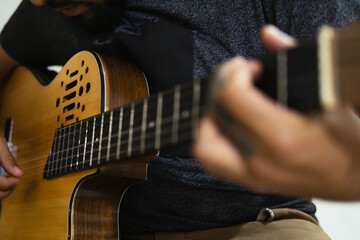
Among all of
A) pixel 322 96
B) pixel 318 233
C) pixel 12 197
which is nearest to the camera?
pixel 322 96

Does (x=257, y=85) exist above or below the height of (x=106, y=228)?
above

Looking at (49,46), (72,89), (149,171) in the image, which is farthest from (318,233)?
(49,46)

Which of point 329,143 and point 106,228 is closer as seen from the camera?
point 329,143

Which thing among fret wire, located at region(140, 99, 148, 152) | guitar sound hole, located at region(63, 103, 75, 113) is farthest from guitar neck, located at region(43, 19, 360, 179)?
guitar sound hole, located at region(63, 103, 75, 113)

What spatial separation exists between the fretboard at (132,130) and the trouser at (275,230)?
0.98 ft

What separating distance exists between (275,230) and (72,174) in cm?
41

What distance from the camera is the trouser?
71 centimetres

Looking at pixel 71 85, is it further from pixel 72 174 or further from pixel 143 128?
pixel 143 128

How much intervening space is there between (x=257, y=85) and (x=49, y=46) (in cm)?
87

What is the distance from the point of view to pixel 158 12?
0.78 meters

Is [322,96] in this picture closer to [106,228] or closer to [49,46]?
[106,228]

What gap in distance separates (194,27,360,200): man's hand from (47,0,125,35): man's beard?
1.73 feet

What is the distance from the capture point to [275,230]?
2.36ft

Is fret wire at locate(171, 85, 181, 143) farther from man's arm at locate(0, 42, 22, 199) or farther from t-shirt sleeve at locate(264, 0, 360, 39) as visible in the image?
man's arm at locate(0, 42, 22, 199)
